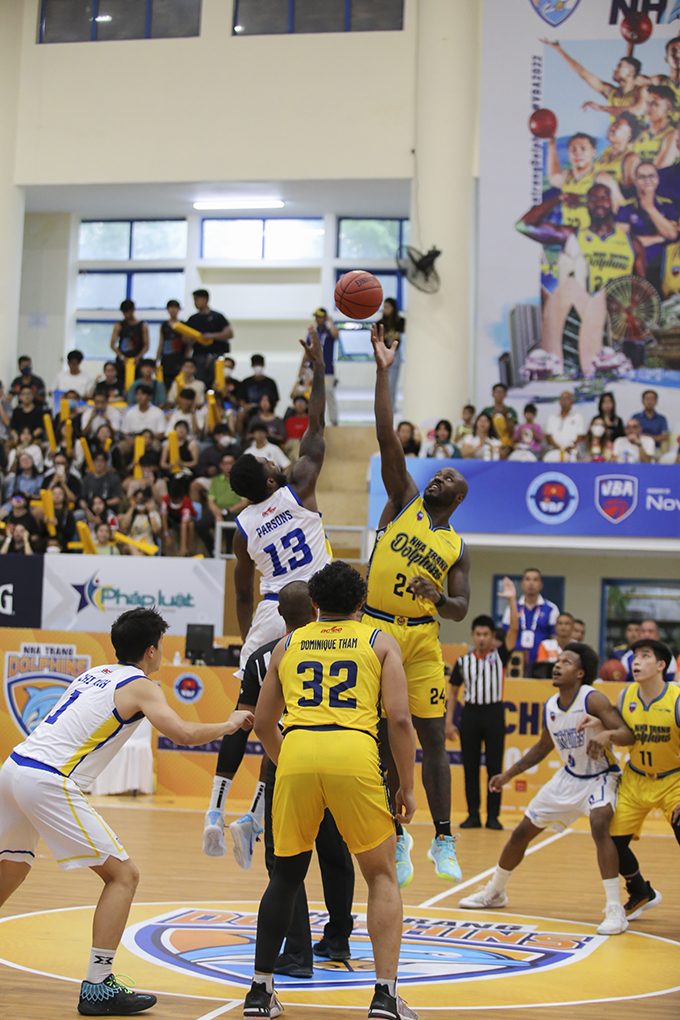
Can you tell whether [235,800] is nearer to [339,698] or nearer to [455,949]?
[455,949]

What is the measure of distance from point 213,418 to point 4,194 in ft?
22.8

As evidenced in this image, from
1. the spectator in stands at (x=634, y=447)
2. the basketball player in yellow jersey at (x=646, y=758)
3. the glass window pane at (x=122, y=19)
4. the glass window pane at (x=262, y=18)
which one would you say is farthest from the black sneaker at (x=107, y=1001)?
the glass window pane at (x=122, y=19)

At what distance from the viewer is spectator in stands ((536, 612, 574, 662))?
11.8 metres

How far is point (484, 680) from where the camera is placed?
36.4ft

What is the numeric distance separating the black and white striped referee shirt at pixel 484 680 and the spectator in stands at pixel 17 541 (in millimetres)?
5924

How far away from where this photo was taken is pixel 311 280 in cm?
2156

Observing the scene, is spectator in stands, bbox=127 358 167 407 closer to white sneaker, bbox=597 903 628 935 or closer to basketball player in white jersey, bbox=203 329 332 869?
basketball player in white jersey, bbox=203 329 332 869

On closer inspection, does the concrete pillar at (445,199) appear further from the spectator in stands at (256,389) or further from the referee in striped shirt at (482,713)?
the referee in striped shirt at (482,713)

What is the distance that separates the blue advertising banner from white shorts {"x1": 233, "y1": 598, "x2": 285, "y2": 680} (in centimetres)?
713

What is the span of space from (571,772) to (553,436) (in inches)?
357

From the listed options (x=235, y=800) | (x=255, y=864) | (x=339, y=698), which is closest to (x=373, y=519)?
(x=235, y=800)

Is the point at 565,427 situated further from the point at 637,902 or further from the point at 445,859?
the point at 445,859

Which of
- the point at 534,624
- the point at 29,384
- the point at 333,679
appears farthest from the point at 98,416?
the point at 333,679

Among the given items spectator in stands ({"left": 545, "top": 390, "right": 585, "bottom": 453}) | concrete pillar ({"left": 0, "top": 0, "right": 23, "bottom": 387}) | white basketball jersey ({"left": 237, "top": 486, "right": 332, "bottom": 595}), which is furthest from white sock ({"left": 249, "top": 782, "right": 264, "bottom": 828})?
concrete pillar ({"left": 0, "top": 0, "right": 23, "bottom": 387})
